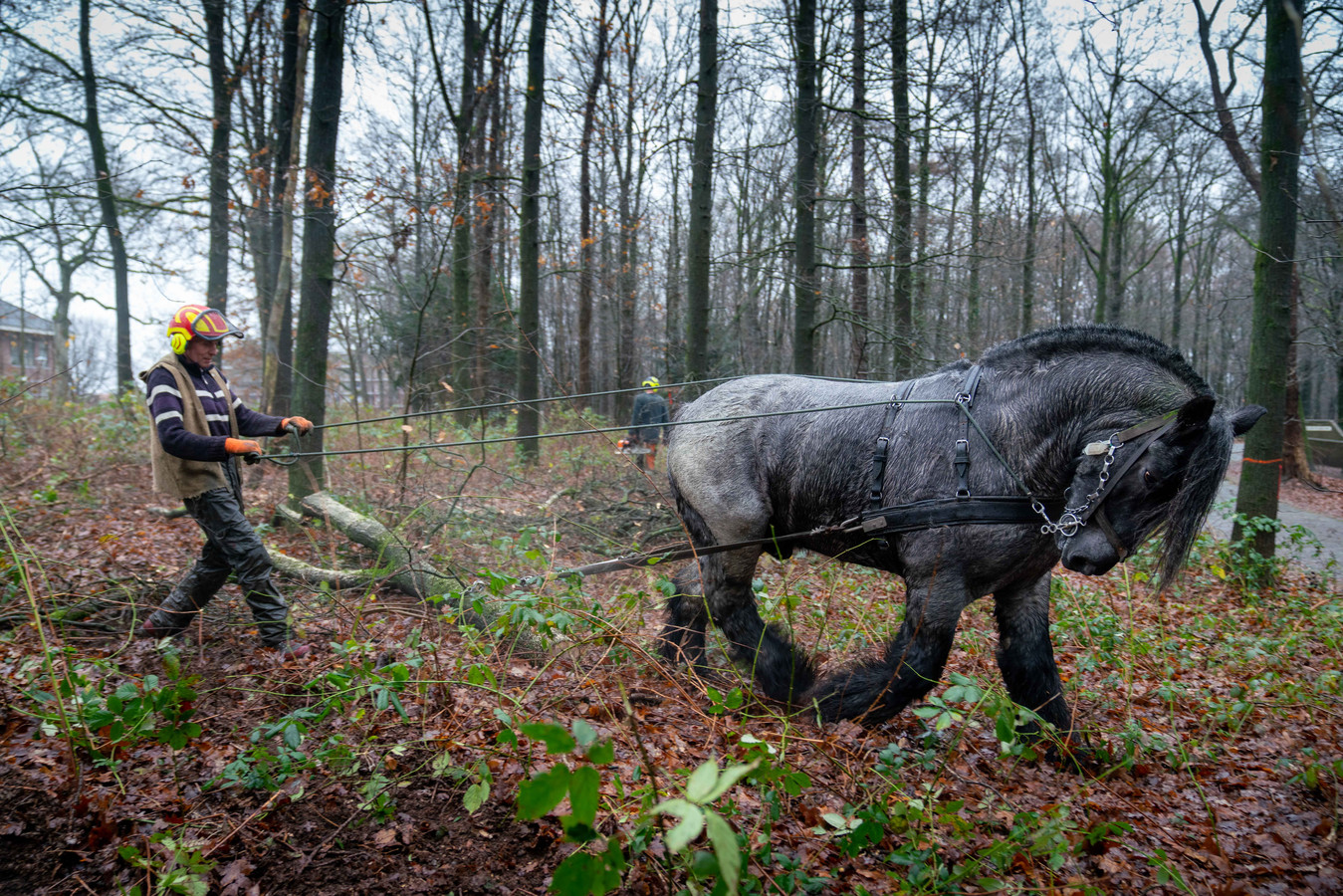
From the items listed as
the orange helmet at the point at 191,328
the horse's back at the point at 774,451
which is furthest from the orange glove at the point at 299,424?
the horse's back at the point at 774,451

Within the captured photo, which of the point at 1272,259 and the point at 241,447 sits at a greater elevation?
the point at 1272,259

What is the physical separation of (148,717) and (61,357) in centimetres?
1837

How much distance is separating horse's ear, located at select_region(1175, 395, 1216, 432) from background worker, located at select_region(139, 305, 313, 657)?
4.37m

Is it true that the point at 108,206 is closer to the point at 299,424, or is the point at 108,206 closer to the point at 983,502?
the point at 299,424

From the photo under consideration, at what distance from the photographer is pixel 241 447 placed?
3.67 meters

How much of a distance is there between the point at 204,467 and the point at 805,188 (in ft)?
25.3

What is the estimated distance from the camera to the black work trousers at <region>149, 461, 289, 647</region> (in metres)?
3.92

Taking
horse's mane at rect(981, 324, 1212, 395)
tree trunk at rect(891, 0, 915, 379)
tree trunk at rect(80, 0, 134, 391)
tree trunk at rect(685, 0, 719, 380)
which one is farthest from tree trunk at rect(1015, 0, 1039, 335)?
tree trunk at rect(80, 0, 134, 391)

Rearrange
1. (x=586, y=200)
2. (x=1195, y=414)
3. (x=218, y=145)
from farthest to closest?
(x=586, y=200)
(x=218, y=145)
(x=1195, y=414)

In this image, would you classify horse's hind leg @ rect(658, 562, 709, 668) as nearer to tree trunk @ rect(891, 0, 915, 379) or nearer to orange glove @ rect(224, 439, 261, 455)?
orange glove @ rect(224, 439, 261, 455)

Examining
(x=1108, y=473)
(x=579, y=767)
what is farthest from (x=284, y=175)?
(x=1108, y=473)

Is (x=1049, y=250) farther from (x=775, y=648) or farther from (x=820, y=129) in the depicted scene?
(x=775, y=648)

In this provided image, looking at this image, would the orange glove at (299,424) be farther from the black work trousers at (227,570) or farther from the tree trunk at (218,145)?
the tree trunk at (218,145)

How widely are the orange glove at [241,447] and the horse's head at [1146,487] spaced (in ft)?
13.2
